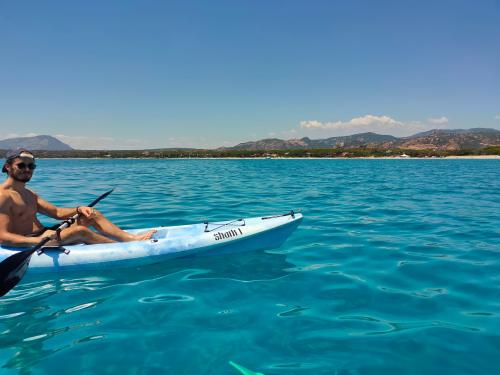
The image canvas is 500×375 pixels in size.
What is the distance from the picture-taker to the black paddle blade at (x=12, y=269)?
461 cm

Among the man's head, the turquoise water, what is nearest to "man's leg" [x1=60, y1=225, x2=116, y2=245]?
the turquoise water

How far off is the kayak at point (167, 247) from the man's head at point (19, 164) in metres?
1.28

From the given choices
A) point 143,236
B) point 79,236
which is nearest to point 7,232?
point 79,236

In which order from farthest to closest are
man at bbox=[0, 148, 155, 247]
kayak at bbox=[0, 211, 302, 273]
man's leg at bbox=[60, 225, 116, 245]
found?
man's leg at bbox=[60, 225, 116, 245], kayak at bbox=[0, 211, 302, 273], man at bbox=[0, 148, 155, 247]

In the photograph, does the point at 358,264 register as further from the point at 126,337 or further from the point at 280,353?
the point at 126,337

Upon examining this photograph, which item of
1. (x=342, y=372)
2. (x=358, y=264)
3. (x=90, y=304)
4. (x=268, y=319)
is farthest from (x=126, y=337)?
(x=358, y=264)

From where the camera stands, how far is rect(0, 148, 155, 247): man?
536 centimetres

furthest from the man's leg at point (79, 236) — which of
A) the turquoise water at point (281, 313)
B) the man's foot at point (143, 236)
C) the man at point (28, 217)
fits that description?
the turquoise water at point (281, 313)

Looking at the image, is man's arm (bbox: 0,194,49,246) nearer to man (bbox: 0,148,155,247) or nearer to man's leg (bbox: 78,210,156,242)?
man (bbox: 0,148,155,247)

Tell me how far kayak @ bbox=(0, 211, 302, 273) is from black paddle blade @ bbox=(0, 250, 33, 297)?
54 centimetres

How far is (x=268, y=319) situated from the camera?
4.15 metres

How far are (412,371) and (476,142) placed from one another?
8302 inches

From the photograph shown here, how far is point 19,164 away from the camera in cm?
541

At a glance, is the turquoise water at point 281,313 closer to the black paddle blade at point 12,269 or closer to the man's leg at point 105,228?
the black paddle blade at point 12,269
